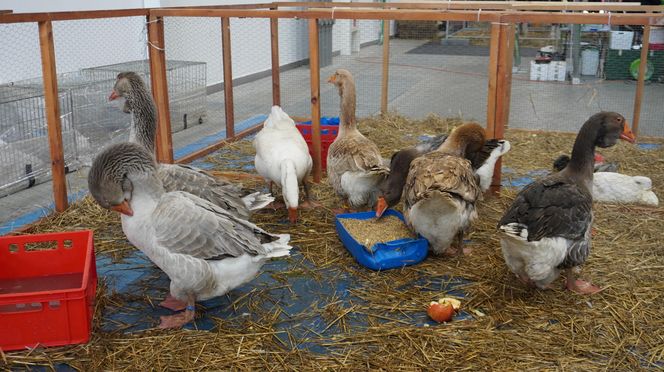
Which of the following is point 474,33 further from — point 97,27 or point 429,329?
point 429,329

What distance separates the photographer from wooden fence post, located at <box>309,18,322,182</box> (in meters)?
5.94

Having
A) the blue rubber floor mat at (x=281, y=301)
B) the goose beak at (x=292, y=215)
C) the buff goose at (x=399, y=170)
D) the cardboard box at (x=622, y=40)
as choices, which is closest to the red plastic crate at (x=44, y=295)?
the blue rubber floor mat at (x=281, y=301)

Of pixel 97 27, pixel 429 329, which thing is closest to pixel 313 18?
pixel 429 329

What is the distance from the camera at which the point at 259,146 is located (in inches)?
220

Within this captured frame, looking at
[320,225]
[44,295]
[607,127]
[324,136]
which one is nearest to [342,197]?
[320,225]

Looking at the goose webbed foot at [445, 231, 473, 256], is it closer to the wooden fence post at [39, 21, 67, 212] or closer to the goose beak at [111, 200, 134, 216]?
the goose beak at [111, 200, 134, 216]

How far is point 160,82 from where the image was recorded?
21.2 feet

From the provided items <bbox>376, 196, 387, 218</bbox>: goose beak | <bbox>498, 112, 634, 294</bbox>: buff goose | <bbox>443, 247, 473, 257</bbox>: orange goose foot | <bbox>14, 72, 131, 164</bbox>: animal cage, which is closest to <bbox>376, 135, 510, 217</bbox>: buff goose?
<bbox>376, 196, 387, 218</bbox>: goose beak

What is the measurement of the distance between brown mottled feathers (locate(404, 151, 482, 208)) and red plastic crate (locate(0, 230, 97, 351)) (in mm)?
2248

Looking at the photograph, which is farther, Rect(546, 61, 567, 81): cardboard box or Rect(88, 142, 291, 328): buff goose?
Rect(546, 61, 567, 81): cardboard box

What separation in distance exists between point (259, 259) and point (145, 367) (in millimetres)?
908

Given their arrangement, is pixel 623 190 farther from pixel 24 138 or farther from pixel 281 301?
pixel 24 138

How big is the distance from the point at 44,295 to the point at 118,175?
779 mm

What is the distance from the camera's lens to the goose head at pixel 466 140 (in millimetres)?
5164
